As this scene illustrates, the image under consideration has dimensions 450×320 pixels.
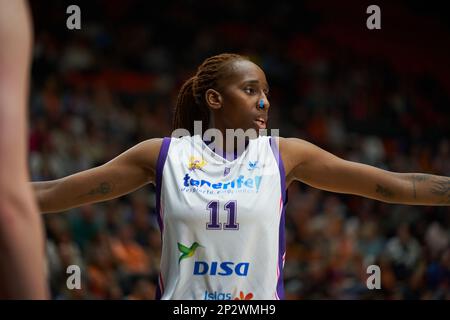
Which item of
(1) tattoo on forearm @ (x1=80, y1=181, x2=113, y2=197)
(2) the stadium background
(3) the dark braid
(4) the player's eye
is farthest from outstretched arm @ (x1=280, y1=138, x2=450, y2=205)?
(2) the stadium background

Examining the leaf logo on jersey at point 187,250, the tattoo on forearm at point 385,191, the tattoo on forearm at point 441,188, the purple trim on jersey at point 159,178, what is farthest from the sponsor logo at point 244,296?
the tattoo on forearm at point 441,188

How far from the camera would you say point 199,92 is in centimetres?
378

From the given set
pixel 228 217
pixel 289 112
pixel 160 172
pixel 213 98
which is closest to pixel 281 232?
pixel 228 217

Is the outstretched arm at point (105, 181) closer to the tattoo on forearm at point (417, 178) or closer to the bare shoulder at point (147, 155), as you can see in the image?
the bare shoulder at point (147, 155)

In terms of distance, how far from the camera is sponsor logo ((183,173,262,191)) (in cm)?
337

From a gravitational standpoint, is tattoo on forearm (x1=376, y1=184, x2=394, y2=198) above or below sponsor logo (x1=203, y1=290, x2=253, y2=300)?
above

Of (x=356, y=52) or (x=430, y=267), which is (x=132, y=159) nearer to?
(x=430, y=267)

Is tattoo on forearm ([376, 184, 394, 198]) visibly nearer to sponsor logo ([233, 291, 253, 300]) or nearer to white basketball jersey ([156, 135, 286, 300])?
white basketball jersey ([156, 135, 286, 300])

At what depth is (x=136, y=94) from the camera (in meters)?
12.0

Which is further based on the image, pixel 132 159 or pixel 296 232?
pixel 296 232

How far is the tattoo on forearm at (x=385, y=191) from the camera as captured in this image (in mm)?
3561

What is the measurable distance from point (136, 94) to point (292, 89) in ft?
8.30

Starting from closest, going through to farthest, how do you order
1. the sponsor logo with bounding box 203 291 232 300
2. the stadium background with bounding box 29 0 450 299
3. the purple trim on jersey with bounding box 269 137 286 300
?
the sponsor logo with bounding box 203 291 232 300, the purple trim on jersey with bounding box 269 137 286 300, the stadium background with bounding box 29 0 450 299
